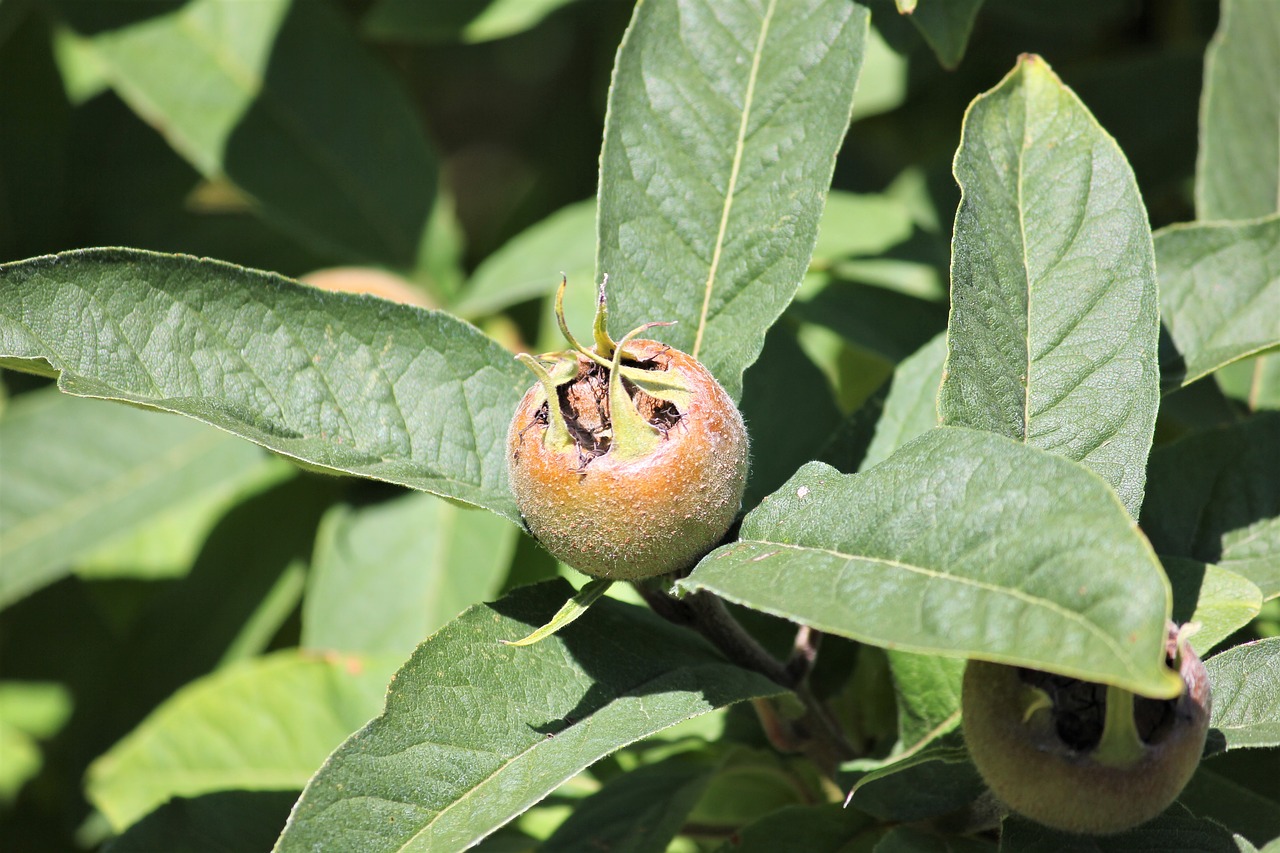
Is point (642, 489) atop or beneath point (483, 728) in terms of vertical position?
atop

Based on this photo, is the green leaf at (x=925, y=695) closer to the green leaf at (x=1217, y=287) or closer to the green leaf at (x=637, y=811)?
the green leaf at (x=637, y=811)

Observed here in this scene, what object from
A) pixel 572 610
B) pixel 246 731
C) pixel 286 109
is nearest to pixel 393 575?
pixel 246 731

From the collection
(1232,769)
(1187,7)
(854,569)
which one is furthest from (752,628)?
(1187,7)

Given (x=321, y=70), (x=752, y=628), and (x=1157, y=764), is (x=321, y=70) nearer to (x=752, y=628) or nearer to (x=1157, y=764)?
(x=752, y=628)

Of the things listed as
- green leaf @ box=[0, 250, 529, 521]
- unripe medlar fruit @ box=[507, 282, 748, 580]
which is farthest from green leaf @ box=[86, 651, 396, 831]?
unripe medlar fruit @ box=[507, 282, 748, 580]

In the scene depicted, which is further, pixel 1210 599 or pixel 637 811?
pixel 637 811

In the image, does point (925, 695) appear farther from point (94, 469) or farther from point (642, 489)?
point (94, 469)
